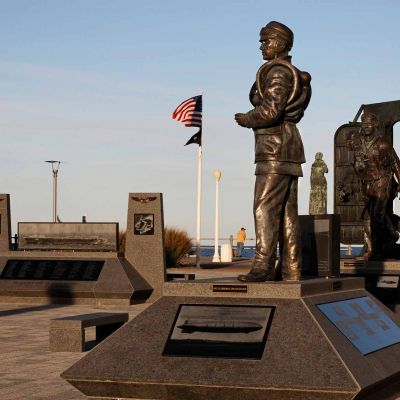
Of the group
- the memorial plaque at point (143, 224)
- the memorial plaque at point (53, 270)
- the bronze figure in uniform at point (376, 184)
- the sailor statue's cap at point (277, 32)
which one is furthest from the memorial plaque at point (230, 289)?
the memorial plaque at point (53, 270)

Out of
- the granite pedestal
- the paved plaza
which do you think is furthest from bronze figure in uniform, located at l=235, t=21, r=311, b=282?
the granite pedestal

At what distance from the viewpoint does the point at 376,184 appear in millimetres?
17234

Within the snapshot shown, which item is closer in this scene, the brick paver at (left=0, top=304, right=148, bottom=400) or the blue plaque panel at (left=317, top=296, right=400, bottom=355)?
the blue plaque panel at (left=317, top=296, right=400, bottom=355)

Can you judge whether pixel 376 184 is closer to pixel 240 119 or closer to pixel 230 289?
pixel 240 119

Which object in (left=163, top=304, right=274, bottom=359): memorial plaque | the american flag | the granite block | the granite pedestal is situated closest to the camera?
the granite block

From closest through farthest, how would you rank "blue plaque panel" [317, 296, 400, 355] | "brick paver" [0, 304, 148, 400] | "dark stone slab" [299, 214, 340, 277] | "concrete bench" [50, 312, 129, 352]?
"blue plaque panel" [317, 296, 400, 355] < "brick paver" [0, 304, 148, 400] < "dark stone slab" [299, 214, 340, 277] < "concrete bench" [50, 312, 129, 352]

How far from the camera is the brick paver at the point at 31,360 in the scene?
32.0 feet

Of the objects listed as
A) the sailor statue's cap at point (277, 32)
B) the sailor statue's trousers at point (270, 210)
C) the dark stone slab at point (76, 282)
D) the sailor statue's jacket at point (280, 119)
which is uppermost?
the sailor statue's cap at point (277, 32)

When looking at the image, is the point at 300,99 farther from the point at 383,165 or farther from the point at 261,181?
the point at 383,165

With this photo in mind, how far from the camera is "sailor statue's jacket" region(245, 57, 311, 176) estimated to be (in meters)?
9.82

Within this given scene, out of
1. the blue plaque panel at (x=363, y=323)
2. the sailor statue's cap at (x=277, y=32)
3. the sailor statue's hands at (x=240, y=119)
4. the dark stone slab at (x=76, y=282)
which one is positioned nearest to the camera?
the blue plaque panel at (x=363, y=323)

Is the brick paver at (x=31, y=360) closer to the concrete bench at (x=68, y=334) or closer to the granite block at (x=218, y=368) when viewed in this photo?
the concrete bench at (x=68, y=334)

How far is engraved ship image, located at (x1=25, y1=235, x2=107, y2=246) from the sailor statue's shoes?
13.2m

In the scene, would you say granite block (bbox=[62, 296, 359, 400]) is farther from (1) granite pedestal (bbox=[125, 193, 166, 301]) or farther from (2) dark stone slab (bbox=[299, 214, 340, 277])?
(1) granite pedestal (bbox=[125, 193, 166, 301])
